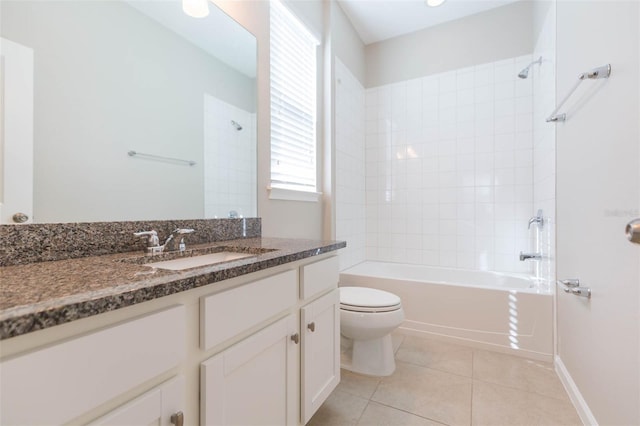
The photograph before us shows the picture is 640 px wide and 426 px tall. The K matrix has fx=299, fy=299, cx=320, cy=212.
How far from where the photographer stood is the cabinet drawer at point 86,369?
43cm

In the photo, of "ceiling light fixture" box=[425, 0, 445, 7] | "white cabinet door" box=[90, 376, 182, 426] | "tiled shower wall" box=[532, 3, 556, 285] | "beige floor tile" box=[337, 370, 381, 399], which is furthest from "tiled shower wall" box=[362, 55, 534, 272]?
"white cabinet door" box=[90, 376, 182, 426]

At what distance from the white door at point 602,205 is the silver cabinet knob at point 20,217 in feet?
6.07

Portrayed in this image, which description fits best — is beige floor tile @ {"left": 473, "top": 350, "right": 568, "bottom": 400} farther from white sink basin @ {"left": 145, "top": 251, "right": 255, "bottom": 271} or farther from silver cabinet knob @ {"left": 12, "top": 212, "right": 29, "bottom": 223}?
silver cabinet knob @ {"left": 12, "top": 212, "right": 29, "bottom": 223}

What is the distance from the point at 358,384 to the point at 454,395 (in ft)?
1.68

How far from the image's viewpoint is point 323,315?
129cm

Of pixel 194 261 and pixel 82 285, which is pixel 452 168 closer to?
pixel 194 261

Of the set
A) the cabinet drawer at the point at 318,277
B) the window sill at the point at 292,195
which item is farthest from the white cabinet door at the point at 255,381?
the window sill at the point at 292,195

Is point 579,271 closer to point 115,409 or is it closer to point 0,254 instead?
point 115,409

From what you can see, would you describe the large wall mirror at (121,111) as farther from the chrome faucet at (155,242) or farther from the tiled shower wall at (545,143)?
the tiled shower wall at (545,143)

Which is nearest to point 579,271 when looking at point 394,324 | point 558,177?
point 558,177

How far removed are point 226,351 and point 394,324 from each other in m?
1.21

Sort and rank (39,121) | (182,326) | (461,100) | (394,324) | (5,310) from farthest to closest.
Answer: (461,100)
(394,324)
(39,121)
(182,326)
(5,310)

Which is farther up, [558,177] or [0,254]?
[558,177]

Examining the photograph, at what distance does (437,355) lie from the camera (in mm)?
2061
